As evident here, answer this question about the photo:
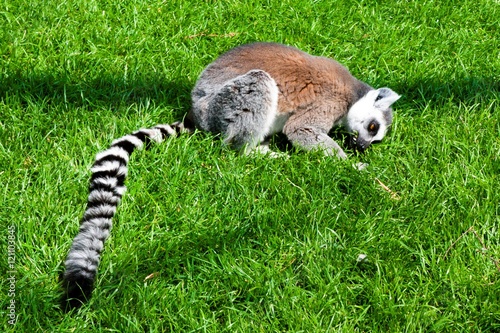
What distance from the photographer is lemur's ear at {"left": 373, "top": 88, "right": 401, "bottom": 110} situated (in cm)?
475

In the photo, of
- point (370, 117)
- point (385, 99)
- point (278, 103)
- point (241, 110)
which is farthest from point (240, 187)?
point (385, 99)

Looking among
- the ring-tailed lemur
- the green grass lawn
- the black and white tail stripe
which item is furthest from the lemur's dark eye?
the black and white tail stripe

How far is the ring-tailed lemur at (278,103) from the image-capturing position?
14.6 ft

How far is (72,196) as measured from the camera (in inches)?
145

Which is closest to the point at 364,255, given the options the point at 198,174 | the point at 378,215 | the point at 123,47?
the point at 378,215

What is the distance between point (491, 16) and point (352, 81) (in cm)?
192

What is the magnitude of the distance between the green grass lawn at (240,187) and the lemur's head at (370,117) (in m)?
0.11

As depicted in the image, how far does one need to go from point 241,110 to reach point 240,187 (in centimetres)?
79

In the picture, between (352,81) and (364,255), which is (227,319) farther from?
(352,81)

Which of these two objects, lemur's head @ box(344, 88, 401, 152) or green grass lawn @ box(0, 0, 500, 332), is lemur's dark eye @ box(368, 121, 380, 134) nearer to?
lemur's head @ box(344, 88, 401, 152)

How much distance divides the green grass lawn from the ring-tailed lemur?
0.51 ft

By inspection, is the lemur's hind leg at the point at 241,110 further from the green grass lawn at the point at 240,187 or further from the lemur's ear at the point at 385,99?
the lemur's ear at the point at 385,99

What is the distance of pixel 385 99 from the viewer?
475 centimetres

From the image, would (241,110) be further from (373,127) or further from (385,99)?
(385,99)
